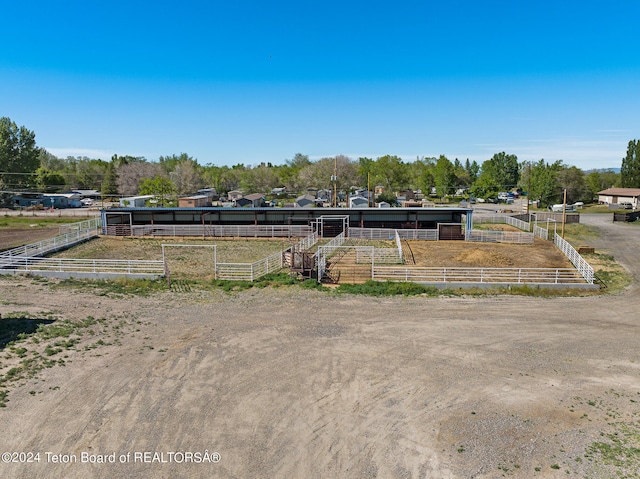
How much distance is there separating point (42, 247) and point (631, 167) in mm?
97138

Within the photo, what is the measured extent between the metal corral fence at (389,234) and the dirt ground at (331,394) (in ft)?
68.7

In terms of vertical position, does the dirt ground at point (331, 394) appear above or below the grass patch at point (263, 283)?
below

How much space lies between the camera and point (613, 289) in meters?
23.8

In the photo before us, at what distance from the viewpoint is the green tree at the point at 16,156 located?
78.2m

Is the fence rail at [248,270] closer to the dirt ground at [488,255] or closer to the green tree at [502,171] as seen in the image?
the dirt ground at [488,255]

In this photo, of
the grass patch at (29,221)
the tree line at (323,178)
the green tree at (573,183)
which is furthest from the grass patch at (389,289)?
the green tree at (573,183)

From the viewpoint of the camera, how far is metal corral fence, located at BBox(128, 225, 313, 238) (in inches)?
1639

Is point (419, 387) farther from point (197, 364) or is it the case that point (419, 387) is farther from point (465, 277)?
point (465, 277)

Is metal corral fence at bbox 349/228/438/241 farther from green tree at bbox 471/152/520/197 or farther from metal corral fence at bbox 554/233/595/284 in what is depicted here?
green tree at bbox 471/152/520/197

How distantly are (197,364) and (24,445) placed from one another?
5123 mm

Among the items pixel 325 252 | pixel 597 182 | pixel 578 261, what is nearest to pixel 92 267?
pixel 325 252

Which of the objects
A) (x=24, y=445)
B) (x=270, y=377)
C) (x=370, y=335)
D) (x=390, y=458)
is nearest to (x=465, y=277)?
(x=370, y=335)

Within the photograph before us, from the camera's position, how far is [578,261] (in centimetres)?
2719

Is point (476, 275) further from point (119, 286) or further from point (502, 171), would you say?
point (502, 171)
